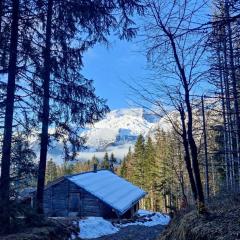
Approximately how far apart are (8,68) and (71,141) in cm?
488

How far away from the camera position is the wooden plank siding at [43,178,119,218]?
33.4 m

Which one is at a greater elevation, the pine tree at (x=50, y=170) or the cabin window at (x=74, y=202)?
the pine tree at (x=50, y=170)

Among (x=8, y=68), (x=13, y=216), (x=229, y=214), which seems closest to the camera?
(x=229, y=214)

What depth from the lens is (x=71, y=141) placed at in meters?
16.4

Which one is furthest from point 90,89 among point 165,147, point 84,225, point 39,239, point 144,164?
point 144,164

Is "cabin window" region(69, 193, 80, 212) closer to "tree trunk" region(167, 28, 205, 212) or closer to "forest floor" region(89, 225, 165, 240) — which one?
"forest floor" region(89, 225, 165, 240)

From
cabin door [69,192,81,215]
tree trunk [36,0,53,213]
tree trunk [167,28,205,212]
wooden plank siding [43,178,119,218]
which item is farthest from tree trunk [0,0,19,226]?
cabin door [69,192,81,215]

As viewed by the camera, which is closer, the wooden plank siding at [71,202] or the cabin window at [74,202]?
the wooden plank siding at [71,202]

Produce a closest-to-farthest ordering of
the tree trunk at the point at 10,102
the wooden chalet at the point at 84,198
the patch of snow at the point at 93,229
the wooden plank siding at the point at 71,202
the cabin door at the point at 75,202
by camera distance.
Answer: the tree trunk at the point at 10,102 < the patch of snow at the point at 93,229 < the wooden chalet at the point at 84,198 < the wooden plank siding at the point at 71,202 < the cabin door at the point at 75,202

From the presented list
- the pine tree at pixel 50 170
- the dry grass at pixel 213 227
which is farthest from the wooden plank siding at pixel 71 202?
the pine tree at pixel 50 170

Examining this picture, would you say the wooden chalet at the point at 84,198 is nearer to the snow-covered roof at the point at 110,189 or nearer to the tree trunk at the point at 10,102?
the snow-covered roof at the point at 110,189

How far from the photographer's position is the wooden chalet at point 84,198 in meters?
33.2

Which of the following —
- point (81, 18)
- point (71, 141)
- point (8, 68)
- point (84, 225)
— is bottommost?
point (84, 225)

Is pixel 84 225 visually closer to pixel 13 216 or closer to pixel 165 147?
pixel 13 216
